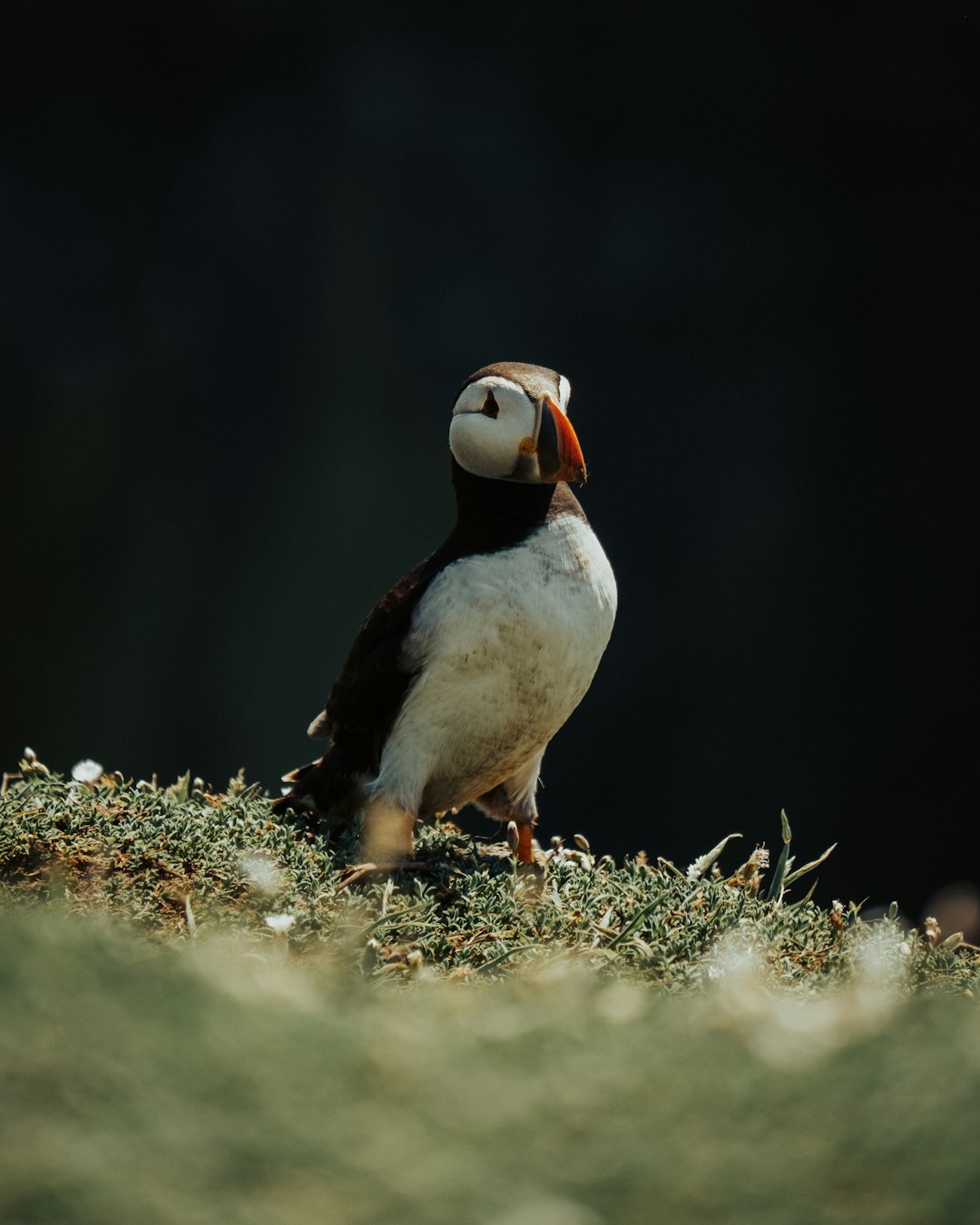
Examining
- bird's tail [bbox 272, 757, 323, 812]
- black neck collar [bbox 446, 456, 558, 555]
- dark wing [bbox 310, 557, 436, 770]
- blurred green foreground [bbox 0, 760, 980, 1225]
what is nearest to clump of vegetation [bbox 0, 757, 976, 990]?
bird's tail [bbox 272, 757, 323, 812]

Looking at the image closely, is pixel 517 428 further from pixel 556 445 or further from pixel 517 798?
pixel 517 798

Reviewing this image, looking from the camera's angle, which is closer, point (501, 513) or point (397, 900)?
point (397, 900)

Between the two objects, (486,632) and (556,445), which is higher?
(556,445)

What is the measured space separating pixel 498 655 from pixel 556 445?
0.38 meters

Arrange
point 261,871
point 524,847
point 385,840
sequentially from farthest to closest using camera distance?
point 524,847 → point 385,840 → point 261,871

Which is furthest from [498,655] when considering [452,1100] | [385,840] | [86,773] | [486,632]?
[452,1100]

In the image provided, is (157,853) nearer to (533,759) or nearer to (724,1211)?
(533,759)

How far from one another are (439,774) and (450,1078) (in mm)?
1335

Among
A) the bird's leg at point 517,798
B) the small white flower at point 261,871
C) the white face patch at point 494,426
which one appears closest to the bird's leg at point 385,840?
the small white flower at point 261,871

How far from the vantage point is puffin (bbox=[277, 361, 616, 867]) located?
2.08 m

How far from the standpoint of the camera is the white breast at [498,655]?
82.0 inches

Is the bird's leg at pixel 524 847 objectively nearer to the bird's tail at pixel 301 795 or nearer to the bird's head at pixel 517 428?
the bird's tail at pixel 301 795

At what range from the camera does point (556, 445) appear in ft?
6.77

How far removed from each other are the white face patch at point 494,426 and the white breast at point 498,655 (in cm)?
15
